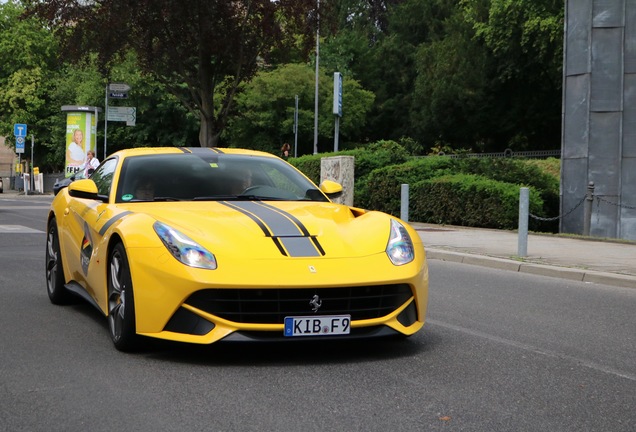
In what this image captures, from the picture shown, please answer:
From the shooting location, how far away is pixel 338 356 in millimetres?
6289

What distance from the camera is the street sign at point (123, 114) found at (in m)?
50.1

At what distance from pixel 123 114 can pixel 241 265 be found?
46.3 m

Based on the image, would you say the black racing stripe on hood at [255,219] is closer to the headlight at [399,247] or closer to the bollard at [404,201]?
the headlight at [399,247]

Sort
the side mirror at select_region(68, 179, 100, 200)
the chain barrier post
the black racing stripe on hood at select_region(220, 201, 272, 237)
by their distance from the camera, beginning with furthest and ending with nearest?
the chain barrier post → the side mirror at select_region(68, 179, 100, 200) → the black racing stripe on hood at select_region(220, 201, 272, 237)

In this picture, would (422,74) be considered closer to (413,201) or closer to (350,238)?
(413,201)

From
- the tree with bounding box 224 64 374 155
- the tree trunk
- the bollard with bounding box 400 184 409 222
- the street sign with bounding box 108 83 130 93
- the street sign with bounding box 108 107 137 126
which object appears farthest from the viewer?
the tree with bounding box 224 64 374 155

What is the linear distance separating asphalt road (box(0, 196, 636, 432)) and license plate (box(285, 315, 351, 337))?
21 cm

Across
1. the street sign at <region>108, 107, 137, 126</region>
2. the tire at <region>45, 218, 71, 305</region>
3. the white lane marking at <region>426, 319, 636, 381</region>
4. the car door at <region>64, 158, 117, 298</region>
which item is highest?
the street sign at <region>108, 107, 137, 126</region>

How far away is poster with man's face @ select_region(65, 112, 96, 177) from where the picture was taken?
159 ft

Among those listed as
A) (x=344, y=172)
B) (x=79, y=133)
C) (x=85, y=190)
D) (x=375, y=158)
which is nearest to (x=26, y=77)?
(x=79, y=133)

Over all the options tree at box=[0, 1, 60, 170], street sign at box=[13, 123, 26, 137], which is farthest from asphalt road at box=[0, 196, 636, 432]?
tree at box=[0, 1, 60, 170]

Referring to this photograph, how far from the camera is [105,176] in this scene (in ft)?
26.2

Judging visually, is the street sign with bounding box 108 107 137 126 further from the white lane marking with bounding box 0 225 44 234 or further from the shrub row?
the white lane marking with bounding box 0 225 44 234

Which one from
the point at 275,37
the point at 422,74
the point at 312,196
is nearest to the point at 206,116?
the point at 275,37
